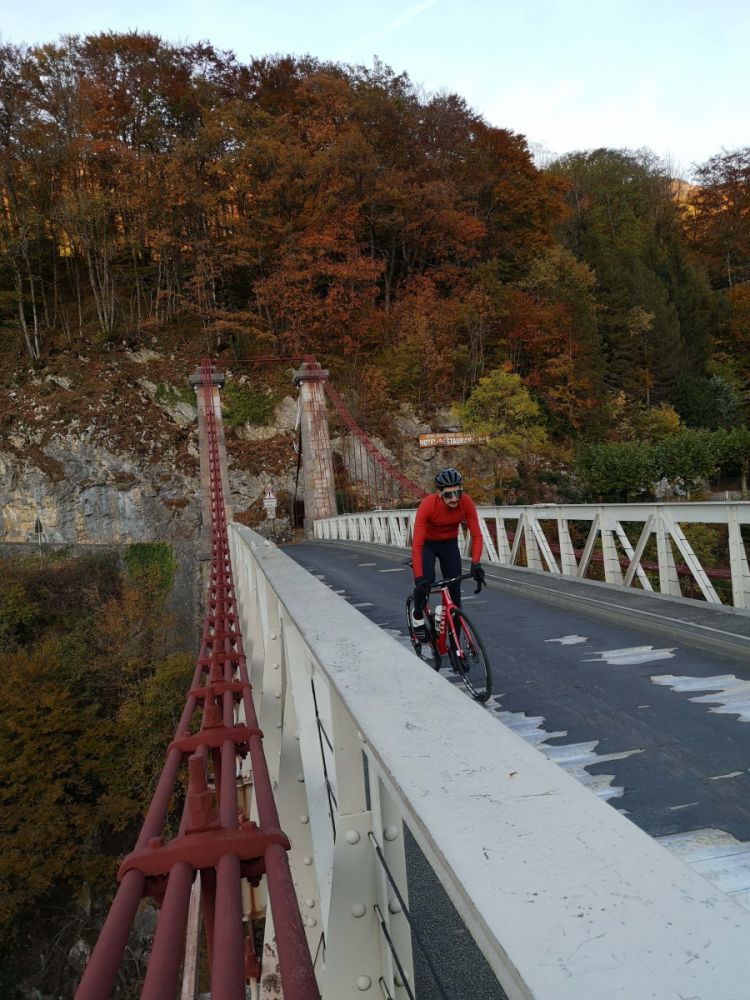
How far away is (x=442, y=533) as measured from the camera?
503 centimetres

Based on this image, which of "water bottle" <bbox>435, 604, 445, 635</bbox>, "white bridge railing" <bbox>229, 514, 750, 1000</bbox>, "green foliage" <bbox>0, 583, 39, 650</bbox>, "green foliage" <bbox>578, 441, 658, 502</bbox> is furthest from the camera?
"green foliage" <bbox>578, 441, 658, 502</bbox>

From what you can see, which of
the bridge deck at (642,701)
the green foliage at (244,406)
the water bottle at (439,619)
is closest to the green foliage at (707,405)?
the green foliage at (244,406)

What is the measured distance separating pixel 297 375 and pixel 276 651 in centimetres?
2458

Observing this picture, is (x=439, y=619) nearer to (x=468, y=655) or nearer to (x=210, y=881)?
(x=468, y=655)

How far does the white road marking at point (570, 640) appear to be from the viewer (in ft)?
18.1

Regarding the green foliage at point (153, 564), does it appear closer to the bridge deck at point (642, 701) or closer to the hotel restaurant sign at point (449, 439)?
the hotel restaurant sign at point (449, 439)

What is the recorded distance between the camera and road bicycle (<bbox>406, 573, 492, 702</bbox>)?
14.8 feet

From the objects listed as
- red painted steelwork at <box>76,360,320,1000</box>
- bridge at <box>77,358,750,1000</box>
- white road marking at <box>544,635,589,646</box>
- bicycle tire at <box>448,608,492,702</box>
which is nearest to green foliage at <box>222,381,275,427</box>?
white road marking at <box>544,635,589,646</box>

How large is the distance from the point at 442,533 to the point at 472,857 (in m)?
4.20

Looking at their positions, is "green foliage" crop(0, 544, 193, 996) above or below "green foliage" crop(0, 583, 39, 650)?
below

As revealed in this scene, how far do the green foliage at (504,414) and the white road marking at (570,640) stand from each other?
22725 millimetres

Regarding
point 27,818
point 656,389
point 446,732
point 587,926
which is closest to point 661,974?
point 587,926

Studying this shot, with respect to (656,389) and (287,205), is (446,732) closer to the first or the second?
(287,205)

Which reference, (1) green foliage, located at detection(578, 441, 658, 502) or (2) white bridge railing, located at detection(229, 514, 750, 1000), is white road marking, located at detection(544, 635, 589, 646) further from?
(1) green foliage, located at detection(578, 441, 658, 502)
